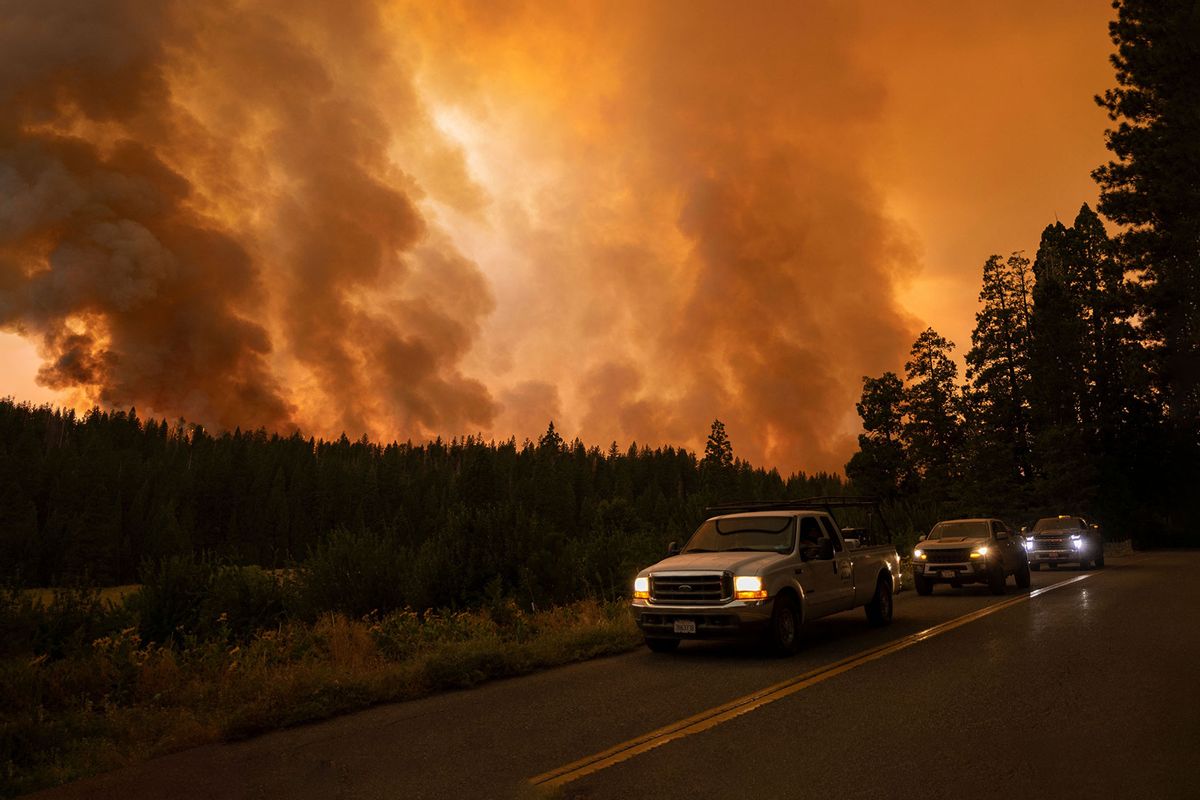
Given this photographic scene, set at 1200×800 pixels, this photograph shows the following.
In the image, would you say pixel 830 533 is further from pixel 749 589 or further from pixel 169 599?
pixel 169 599

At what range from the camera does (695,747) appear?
20.9 ft

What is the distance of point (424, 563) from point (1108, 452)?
180 feet

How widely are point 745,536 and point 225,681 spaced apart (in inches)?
292

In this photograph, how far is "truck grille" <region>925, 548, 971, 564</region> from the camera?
64.8 feet

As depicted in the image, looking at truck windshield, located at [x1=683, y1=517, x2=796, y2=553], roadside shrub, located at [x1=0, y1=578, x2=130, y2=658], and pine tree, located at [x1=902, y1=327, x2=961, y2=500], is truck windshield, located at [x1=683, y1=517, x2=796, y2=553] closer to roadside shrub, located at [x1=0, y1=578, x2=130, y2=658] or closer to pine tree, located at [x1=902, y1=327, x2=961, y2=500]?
roadside shrub, located at [x1=0, y1=578, x2=130, y2=658]

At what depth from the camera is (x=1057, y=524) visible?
31.1m

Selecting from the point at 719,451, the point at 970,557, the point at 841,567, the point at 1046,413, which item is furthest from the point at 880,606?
the point at 719,451

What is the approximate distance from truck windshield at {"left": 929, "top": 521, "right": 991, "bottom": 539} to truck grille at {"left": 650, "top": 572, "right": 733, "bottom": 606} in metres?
12.7

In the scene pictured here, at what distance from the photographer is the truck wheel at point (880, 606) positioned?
1415 centimetres

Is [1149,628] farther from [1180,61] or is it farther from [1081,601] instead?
[1180,61]

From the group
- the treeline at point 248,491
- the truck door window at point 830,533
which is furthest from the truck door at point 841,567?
the treeline at point 248,491

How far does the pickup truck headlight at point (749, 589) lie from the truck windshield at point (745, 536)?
3.61 ft

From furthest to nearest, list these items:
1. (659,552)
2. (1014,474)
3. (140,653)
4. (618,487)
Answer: (618,487), (1014,474), (659,552), (140,653)

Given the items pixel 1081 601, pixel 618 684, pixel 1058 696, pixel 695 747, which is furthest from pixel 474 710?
pixel 1081 601
